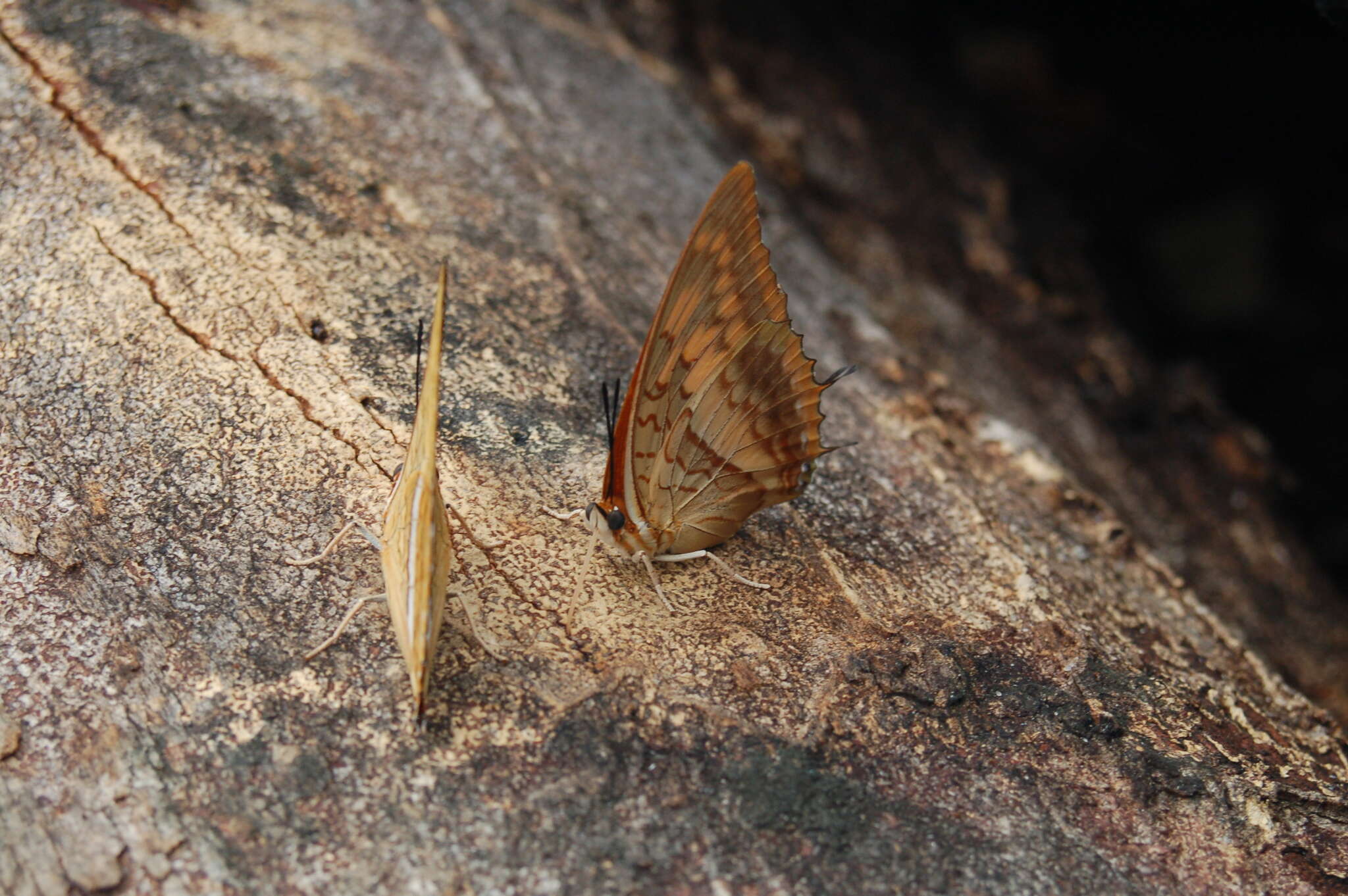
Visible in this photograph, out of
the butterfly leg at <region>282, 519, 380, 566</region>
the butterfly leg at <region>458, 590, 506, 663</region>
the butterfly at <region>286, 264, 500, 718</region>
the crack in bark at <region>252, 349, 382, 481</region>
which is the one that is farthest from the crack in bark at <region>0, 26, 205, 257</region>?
the butterfly leg at <region>458, 590, 506, 663</region>

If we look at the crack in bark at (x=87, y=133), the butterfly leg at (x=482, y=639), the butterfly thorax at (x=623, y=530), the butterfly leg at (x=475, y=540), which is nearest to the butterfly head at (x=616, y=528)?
the butterfly thorax at (x=623, y=530)

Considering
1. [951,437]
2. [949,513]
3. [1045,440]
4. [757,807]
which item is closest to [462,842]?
[757,807]

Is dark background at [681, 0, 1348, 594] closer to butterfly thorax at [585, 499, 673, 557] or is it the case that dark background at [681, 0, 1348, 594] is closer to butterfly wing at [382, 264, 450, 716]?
butterfly thorax at [585, 499, 673, 557]

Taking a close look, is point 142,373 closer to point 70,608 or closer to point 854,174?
point 70,608

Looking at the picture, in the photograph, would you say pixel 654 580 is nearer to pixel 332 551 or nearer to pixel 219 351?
pixel 332 551

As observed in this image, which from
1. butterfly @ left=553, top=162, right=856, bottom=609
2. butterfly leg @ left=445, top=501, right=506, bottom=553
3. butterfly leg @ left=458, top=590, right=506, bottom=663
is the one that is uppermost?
butterfly @ left=553, top=162, right=856, bottom=609

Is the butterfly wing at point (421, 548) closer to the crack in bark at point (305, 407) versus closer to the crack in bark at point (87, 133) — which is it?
the crack in bark at point (305, 407)

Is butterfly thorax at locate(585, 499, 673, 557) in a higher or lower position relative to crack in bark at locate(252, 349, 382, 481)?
higher
